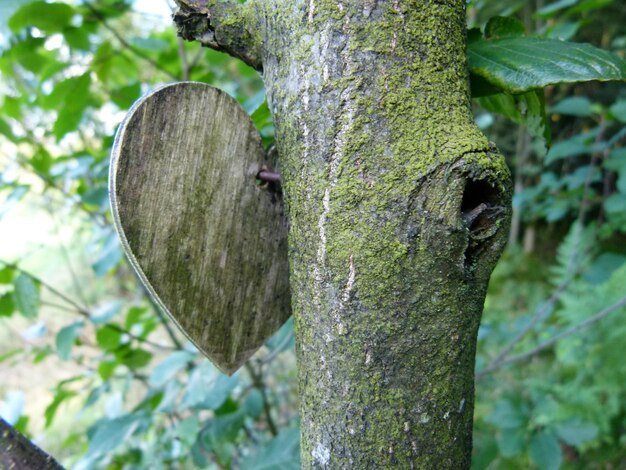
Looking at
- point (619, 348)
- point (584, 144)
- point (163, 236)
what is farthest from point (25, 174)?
point (619, 348)

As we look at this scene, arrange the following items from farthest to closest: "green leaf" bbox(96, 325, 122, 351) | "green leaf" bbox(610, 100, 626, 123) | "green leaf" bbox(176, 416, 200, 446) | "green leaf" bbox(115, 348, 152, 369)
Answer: "green leaf" bbox(610, 100, 626, 123)
"green leaf" bbox(115, 348, 152, 369)
"green leaf" bbox(96, 325, 122, 351)
"green leaf" bbox(176, 416, 200, 446)

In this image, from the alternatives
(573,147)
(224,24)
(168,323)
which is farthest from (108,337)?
(573,147)

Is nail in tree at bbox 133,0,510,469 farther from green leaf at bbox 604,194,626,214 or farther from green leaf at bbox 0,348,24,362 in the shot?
green leaf at bbox 604,194,626,214

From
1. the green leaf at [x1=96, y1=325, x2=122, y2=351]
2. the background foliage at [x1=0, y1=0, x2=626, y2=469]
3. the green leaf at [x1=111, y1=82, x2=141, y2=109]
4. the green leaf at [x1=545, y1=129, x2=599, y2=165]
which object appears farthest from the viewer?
the green leaf at [x1=545, y1=129, x2=599, y2=165]

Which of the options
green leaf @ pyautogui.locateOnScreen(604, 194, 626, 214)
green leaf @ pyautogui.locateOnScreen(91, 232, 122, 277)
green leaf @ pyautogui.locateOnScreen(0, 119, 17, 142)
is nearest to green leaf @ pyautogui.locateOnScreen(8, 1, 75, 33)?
green leaf @ pyautogui.locateOnScreen(0, 119, 17, 142)

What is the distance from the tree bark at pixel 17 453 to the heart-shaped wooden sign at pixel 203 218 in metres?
0.20

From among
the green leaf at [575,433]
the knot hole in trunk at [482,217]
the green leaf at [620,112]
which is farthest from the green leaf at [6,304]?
the green leaf at [620,112]

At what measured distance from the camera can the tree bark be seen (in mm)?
478

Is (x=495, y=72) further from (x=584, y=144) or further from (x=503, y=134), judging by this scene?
(x=503, y=134)

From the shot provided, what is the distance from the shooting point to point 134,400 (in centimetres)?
318

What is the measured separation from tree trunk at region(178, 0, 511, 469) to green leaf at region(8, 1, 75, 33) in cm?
71

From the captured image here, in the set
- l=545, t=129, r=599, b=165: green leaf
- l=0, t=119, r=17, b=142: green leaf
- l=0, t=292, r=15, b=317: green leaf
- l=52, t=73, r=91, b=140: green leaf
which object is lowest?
l=0, t=292, r=15, b=317: green leaf

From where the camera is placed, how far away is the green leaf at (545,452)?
131 centimetres

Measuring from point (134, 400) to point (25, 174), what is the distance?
6.99 ft
